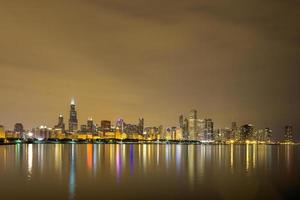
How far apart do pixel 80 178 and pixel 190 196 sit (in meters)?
17.1

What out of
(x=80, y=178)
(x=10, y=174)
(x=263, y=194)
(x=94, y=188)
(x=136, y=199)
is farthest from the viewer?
(x=10, y=174)

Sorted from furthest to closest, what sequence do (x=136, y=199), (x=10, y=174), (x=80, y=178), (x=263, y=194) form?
(x=10, y=174), (x=80, y=178), (x=263, y=194), (x=136, y=199)

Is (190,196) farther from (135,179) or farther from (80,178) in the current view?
(80,178)

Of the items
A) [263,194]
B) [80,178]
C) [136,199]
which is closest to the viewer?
[136,199]

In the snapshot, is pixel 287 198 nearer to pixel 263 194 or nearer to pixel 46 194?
pixel 263 194

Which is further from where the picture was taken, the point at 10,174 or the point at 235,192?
the point at 10,174

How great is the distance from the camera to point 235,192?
39219 millimetres

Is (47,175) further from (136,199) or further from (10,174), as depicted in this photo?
(136,199)

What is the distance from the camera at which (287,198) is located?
36.0 metres

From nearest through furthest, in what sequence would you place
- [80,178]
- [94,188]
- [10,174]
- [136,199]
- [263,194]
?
1. [136,199]
2. [263,194]
3. [94,188]
4. [80,178]
5. [10,174]

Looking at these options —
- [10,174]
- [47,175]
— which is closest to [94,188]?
[47,175]

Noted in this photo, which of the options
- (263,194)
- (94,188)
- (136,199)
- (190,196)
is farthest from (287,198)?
(94,188)

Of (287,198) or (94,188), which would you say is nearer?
(287,198)

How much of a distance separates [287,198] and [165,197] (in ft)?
34.6
